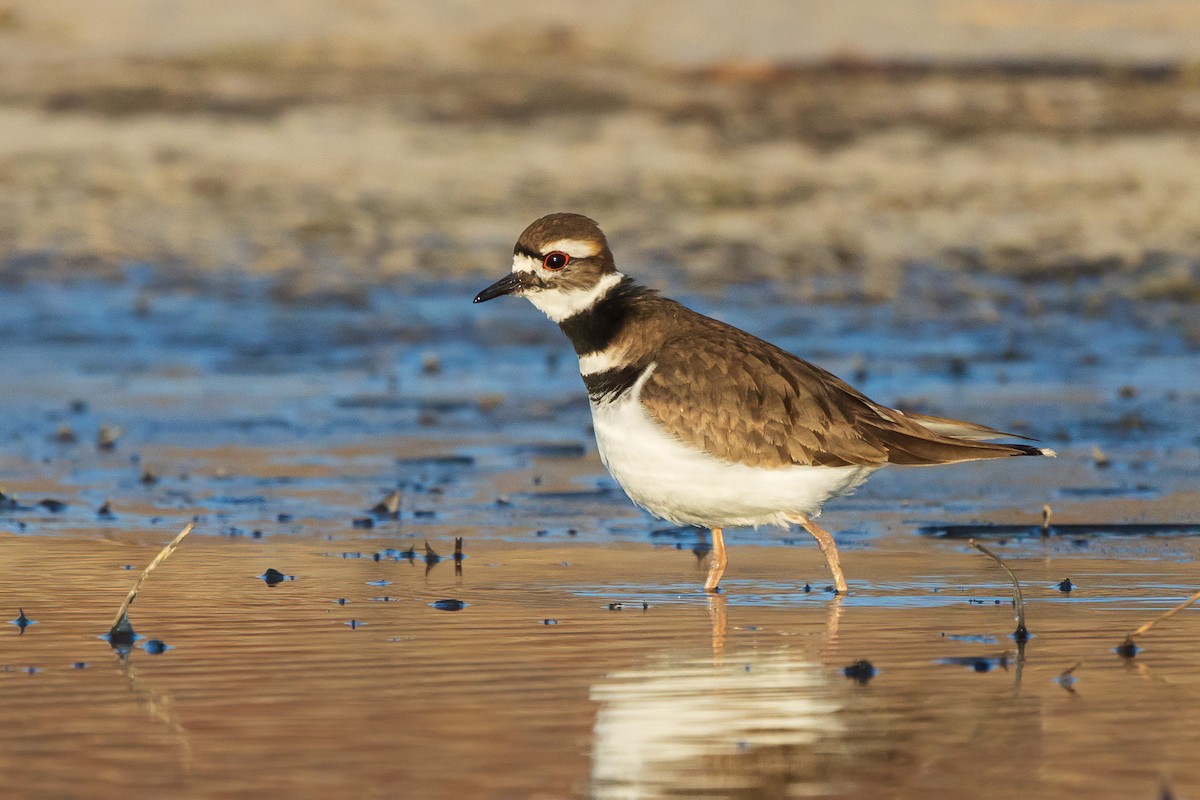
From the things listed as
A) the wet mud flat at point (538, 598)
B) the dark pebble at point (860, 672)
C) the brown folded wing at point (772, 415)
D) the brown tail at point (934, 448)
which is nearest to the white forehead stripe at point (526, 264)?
the brown folded wing at point (772, 415)

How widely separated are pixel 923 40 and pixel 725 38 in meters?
2.84

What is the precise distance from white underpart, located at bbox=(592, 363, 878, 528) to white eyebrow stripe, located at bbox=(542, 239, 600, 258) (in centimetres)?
60

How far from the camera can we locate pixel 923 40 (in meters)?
26.1

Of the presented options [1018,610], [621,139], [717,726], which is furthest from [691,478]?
[621,139]

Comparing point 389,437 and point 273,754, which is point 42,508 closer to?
point 389,437

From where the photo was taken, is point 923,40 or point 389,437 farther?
point 923,40

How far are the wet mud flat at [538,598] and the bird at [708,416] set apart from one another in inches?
14.5

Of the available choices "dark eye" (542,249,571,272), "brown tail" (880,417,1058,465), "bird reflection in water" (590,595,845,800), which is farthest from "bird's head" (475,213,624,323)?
"bird reflection in water" (590,595,845,800)

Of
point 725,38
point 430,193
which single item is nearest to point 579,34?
point 725,38

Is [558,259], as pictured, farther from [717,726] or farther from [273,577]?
[717,726]

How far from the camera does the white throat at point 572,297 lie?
7.47m

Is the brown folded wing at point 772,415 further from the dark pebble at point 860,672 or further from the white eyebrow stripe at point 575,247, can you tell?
the dark pebble at point 860,672

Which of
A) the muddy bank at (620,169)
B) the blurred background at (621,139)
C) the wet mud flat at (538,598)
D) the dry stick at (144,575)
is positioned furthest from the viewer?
the blurred background at (621,139)

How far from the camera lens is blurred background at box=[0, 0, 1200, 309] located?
674 inches
